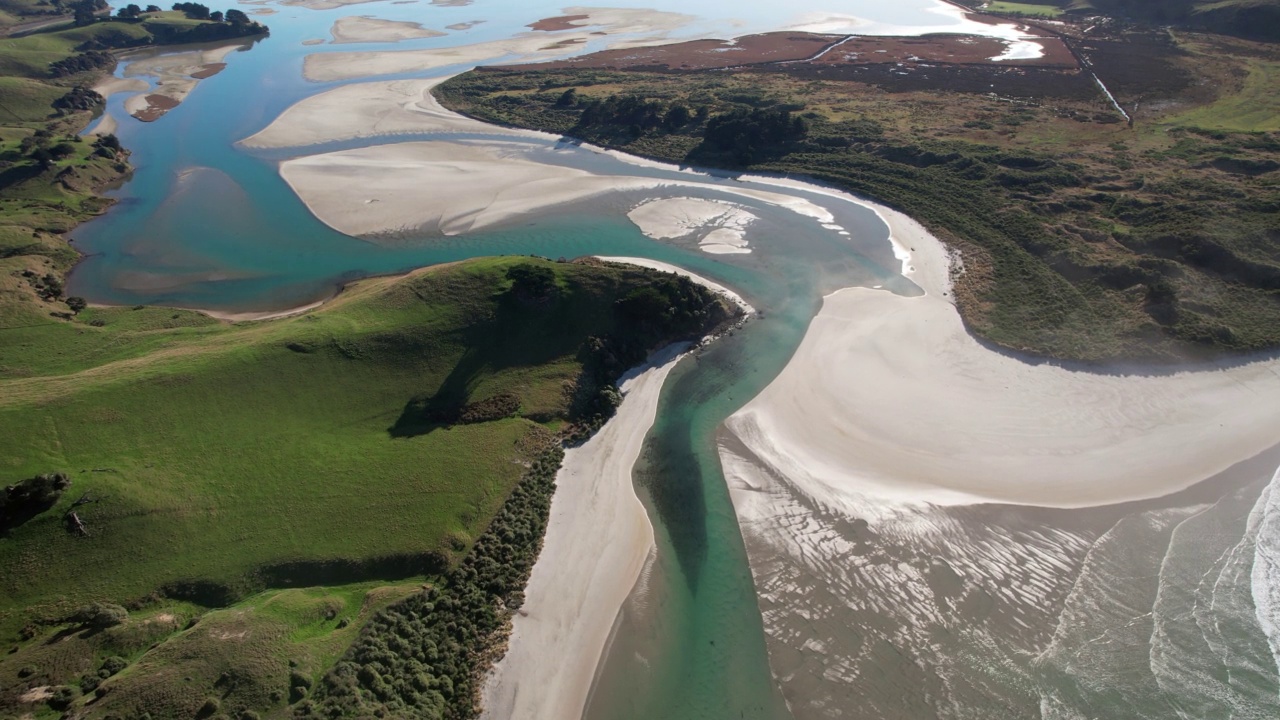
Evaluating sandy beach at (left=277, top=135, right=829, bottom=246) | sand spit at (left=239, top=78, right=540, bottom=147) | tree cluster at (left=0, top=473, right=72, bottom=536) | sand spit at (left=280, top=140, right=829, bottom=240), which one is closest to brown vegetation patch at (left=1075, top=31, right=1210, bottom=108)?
sand spit at (left=280, top=140, right=829, bottom=240)

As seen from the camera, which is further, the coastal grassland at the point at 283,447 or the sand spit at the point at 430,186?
the sand spit at the point at 430,186

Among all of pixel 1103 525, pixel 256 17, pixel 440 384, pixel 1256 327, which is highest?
pixel 256 17

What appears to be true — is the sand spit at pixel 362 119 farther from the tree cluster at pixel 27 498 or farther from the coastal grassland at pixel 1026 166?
the tree cluster at pixel 27 498

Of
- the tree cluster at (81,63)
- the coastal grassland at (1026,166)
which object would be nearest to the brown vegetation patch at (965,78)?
the coastal grassland at (1026,166)

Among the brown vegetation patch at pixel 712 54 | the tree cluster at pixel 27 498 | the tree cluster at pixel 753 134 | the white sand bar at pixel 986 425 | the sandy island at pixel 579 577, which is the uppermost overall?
the brown vegetation patch at pixel 712 54

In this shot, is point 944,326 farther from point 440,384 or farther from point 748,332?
point 440,384

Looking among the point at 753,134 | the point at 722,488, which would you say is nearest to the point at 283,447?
the point at 722,488

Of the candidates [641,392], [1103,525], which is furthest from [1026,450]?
[641,392]

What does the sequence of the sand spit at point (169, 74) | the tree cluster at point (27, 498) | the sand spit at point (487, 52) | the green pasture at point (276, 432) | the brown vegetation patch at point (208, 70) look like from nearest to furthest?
the tree cluster at point (27, 498) < the green pasture at point (276, 432) < the sand spit at point (169, 74) < the brown vegetation patch at point (208, 70) < the sand spit at point (487, 52)
